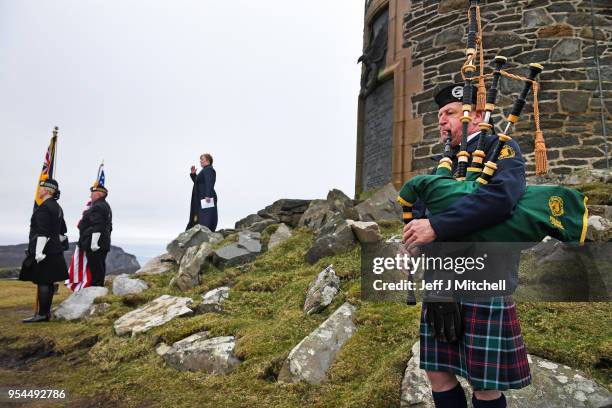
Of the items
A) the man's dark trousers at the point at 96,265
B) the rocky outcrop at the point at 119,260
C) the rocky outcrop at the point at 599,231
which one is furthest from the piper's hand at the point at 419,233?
the rocky outcrop at the point at 119,260

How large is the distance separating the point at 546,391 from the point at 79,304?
7659 millimetres

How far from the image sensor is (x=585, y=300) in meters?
4.21

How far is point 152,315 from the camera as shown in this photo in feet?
21.1

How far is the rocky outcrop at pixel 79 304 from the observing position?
7.75 metres

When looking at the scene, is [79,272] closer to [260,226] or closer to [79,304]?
[79,304]

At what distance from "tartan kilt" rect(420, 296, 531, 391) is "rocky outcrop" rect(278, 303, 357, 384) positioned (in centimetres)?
189

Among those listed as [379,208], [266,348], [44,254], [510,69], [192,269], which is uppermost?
[510,69]

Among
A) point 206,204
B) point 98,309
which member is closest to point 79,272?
point 98,309

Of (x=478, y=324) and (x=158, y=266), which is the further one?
(x=158, y=266)

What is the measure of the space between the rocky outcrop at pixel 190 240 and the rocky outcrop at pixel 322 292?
5086 mm

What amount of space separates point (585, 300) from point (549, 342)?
99 centimetres

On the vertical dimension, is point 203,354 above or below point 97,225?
below

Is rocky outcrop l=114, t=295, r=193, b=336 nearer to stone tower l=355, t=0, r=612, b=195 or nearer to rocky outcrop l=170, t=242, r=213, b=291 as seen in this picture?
rocky outcrop l=170, t=242, r=213, b=291

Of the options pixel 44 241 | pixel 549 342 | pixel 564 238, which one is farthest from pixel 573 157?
pixel 44 241
